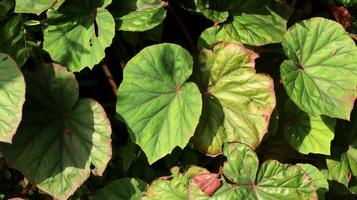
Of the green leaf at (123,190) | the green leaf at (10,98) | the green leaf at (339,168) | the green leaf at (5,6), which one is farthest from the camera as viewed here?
the green leaf at (339,168)

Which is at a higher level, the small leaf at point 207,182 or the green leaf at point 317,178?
the small leaf at point 207,182

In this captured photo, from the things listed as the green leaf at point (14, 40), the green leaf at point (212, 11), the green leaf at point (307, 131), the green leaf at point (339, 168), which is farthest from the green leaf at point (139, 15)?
the green leaf at point (339, 168)

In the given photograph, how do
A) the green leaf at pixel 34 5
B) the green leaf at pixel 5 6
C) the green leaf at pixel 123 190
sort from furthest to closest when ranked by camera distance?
the green leaf at pixel 123 190 → the green leaf at pixel 5 6 → the green leaf at pixel 34 5

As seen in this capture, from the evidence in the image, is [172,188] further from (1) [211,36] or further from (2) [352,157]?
(2) [352,157]

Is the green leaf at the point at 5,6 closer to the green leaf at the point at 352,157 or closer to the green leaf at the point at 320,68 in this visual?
the green leaf at the point at 320,68

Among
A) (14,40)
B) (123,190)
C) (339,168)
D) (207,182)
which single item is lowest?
(339,168)

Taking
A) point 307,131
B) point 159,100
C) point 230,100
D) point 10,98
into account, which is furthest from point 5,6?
point 307,131

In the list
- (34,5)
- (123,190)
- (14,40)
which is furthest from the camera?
(123,190)
